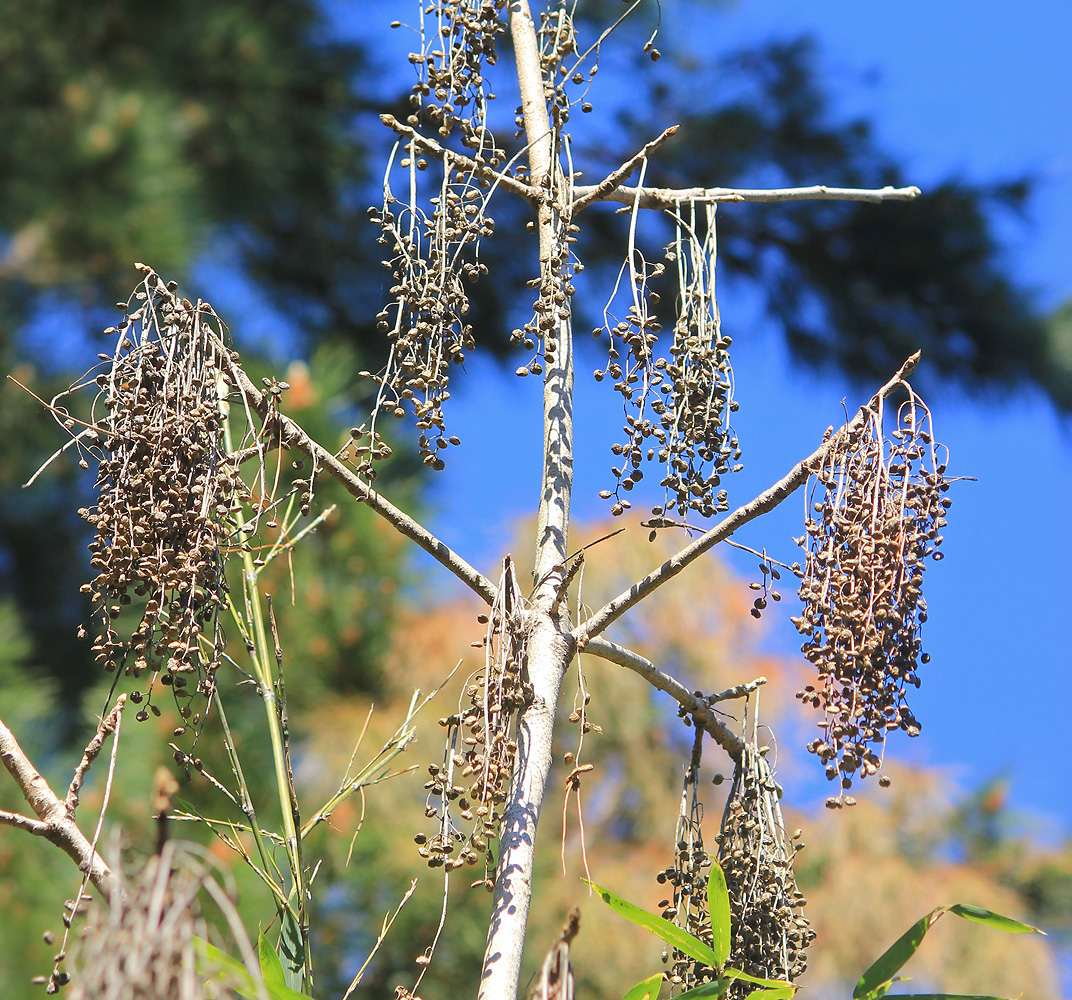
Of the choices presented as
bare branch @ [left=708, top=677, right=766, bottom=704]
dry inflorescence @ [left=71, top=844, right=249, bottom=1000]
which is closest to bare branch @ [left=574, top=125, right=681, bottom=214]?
bare branch @ [left=708, top=677, right=766, bottom=704]

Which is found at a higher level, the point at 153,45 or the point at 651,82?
the point at 651,82

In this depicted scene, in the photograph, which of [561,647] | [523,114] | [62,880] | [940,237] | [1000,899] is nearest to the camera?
[561,647]

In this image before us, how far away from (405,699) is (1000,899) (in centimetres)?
261

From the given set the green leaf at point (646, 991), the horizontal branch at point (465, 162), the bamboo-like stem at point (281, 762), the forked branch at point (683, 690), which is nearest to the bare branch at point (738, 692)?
the forked branch at point (683, 690)

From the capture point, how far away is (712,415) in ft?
3.27

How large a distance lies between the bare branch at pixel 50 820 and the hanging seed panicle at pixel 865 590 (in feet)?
1.62

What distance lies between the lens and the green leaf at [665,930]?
0.87 meters

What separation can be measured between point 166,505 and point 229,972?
0.35 metres

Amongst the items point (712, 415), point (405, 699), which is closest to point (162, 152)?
point (405, 699)

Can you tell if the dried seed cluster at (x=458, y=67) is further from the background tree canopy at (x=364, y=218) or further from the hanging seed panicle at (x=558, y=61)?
the background tree canopy at (x=364, y=218)

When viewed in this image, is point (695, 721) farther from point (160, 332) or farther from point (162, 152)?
point (162, 152)

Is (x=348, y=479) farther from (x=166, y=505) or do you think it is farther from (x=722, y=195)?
(x=722, y=195)

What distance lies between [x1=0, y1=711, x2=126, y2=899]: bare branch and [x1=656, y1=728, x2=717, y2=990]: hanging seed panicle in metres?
0.46

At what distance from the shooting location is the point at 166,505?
88cm
